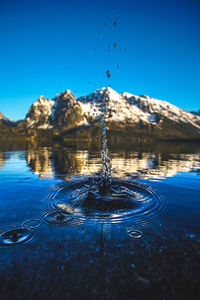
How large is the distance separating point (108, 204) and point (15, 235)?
746cm

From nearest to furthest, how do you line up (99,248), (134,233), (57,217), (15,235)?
1. (99,248)
2. (15,235)
3. (134,233)
4. (57,217)

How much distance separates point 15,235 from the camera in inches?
401

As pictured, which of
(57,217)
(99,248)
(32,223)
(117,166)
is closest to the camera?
(99,248)

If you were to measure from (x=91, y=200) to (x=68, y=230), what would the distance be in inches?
191

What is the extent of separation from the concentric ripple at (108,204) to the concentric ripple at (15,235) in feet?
5.85

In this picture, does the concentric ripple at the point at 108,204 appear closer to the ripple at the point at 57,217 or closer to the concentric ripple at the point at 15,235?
the ripple at the point at 57,217

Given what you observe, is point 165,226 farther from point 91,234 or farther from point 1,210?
point 1,210

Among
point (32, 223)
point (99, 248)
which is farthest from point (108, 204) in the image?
point (32, 223)

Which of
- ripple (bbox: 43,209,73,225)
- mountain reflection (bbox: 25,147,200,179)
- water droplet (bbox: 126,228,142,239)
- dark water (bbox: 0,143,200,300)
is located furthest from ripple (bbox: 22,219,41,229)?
mountain reflection (bbox: 25,147,200,179)

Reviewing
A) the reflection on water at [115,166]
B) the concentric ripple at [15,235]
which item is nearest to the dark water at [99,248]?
the concentric ripple at [15,235]

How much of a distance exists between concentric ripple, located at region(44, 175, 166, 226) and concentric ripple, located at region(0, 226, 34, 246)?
1784mm

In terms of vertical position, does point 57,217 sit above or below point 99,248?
above

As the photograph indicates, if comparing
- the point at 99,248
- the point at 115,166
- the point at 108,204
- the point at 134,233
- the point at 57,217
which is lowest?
the point at 99,248

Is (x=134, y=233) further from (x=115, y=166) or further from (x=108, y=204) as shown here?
(x=115, y=166)
